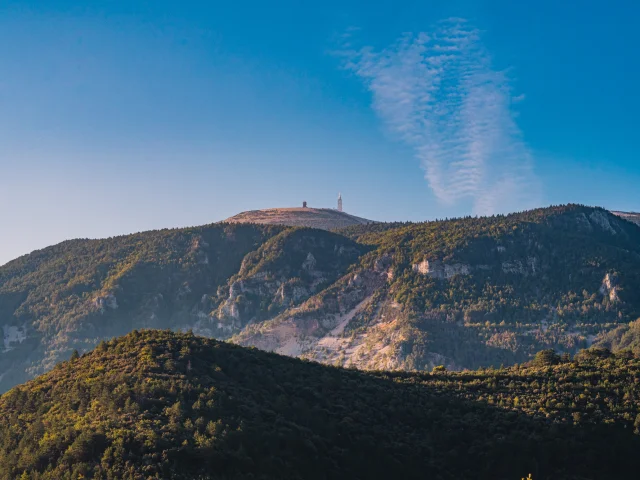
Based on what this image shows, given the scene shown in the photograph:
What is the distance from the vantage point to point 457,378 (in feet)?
375

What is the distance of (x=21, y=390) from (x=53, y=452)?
84.5 ft

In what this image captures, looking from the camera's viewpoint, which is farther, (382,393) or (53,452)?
(382,393)

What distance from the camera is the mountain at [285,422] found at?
68.1 m

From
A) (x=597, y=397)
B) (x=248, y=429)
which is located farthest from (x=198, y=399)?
(x=597, y=397)

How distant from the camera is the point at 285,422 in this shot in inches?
3137

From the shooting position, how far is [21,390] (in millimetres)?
92375

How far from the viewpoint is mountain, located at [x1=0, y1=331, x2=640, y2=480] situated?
6812 cm

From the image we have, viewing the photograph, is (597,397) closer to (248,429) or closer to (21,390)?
(248,429)

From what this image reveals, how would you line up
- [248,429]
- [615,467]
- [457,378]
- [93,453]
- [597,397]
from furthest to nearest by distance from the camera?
[457,378], [597,397], [615,467], [248,429], [93,453]

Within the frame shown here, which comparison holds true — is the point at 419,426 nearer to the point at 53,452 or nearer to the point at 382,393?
the point at 382,393

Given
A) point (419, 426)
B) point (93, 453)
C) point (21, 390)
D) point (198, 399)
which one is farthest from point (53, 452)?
point (419, 426)

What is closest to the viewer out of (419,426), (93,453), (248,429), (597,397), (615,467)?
(93,453)

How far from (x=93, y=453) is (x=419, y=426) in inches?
1540

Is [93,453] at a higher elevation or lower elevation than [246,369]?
lower
